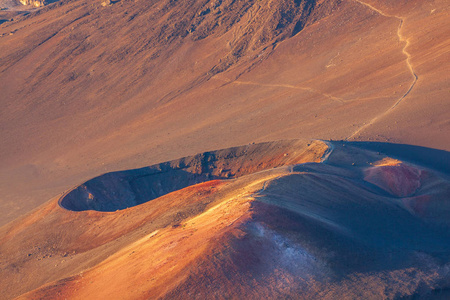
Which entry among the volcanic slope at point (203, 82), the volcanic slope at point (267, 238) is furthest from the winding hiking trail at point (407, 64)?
the volcanic slope at point (267, 238)

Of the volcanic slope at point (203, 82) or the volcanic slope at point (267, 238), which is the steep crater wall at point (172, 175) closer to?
the volcanic slope at point (267, 238)

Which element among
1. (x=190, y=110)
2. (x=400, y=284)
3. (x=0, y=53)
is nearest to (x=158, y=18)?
(x=190, y=110)

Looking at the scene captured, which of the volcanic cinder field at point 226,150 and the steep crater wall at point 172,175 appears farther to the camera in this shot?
the steep crater wall at point 172,175

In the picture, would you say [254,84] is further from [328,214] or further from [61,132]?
[328,214]

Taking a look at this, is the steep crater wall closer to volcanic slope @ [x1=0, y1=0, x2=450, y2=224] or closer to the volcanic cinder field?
the volcanic cinder field

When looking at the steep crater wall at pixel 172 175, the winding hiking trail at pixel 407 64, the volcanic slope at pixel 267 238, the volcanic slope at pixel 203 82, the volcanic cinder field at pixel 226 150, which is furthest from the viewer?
the volcanic slope at pixel 203 82

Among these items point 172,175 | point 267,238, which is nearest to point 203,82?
point 172,175
